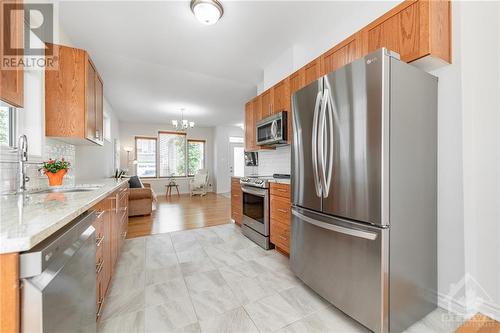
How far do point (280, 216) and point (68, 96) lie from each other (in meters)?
2.58

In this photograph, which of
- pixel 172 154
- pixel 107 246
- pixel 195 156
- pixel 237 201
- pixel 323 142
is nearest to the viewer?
pixel 323 142

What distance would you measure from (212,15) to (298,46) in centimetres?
135

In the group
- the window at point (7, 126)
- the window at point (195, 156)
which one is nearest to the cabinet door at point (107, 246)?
the window at point (7, 126)

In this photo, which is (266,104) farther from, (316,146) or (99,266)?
(99,266)

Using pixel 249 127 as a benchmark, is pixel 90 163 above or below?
below

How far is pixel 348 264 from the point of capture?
147cm

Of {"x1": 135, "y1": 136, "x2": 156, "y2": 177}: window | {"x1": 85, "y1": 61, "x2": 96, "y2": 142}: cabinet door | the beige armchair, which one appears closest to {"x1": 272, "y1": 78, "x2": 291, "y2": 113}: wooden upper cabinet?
{"x1": 85, "y1": 61, "x2": 96, "y2": 142}: cabinet door

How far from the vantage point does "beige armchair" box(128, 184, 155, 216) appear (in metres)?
4.53

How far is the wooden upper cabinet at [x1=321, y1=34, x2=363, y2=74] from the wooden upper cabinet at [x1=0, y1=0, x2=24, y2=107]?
8.00 ft

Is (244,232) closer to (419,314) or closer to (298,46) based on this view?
(419,314)

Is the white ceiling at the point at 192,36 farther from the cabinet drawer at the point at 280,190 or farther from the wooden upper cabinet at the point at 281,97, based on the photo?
the cabinet drawer at the point at 280,190

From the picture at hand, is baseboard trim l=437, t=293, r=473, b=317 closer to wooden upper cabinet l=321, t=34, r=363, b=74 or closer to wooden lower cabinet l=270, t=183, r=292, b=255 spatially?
wooden lower cabinet l=270, t=183, r=292, b=255

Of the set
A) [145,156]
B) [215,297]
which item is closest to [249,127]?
[215,297]

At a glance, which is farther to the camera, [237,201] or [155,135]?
[155,135]
